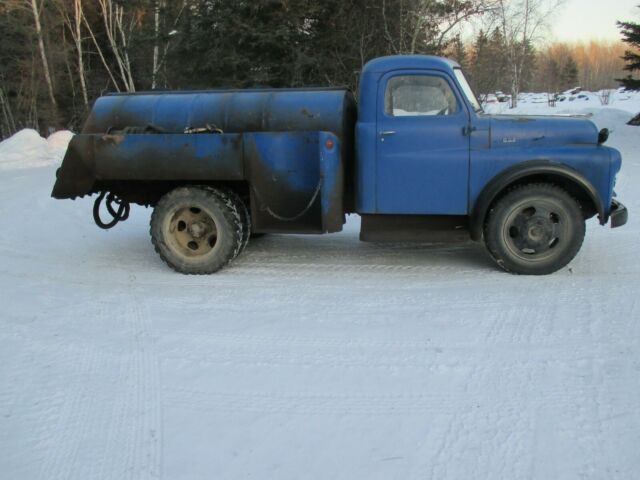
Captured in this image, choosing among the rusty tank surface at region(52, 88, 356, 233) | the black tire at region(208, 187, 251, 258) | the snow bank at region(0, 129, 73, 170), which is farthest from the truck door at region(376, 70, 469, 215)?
the snow bank at region(0, 129, 73, 170)

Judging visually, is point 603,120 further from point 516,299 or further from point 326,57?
point 516,299

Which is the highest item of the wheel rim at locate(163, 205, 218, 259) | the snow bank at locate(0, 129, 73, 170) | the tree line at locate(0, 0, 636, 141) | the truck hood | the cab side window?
the tree line at locate(0, 0, 636, 141)

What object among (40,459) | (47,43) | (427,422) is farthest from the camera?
(47,43)

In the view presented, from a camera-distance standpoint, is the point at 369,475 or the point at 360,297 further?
the point at 360,297

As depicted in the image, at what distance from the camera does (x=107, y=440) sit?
3.13m

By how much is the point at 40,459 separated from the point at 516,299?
148 inches

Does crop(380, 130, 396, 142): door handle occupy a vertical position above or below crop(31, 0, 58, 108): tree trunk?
below

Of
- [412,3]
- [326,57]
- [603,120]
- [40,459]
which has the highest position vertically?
[412,3]

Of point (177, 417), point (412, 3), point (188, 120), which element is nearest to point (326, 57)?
point (412, 3)

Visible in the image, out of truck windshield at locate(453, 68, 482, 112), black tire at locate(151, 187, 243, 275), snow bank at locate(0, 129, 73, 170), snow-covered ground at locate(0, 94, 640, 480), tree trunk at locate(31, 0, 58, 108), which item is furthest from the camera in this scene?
tree trunk at locate(31, 0, 58, 108)

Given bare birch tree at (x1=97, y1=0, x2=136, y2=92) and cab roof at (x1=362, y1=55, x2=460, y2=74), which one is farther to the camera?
bare birch tree at (x1=97, y1=0, x2=136, y2=92)

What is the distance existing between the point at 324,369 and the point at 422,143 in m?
2.69

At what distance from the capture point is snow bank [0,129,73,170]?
60.9 feet

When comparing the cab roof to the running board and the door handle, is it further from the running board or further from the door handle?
the running board
